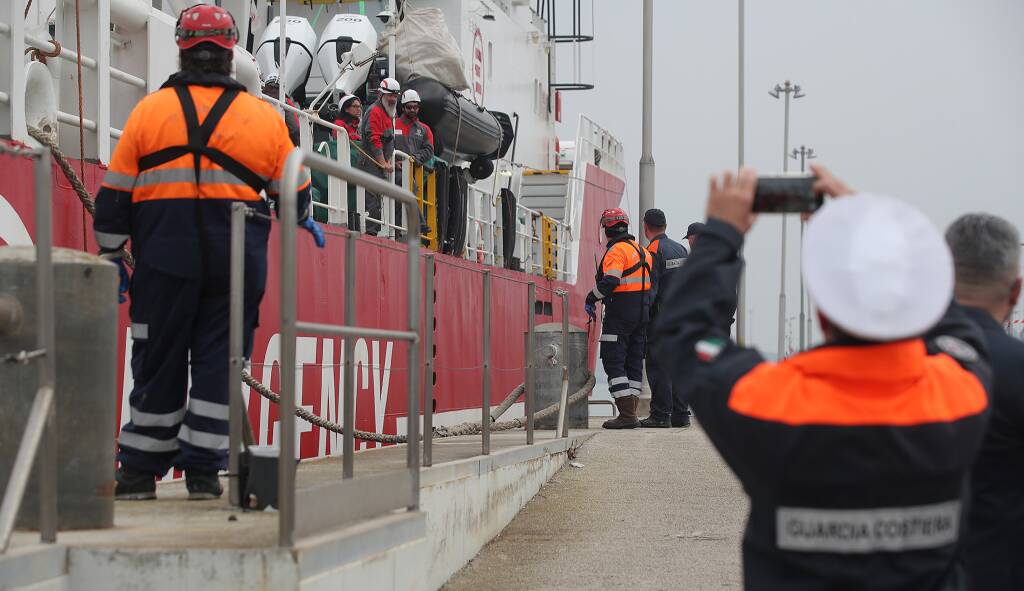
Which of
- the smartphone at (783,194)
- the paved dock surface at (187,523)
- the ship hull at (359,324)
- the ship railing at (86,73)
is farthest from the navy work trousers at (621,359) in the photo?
A: the smartphone at (783,194)

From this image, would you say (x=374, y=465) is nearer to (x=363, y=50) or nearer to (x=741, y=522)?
(x=741, y=522)

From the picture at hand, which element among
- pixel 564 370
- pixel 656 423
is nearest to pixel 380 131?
pixel 564 370

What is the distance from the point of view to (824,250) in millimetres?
2131

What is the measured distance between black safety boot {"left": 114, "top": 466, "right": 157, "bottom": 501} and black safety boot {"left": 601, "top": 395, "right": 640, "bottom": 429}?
842 cm

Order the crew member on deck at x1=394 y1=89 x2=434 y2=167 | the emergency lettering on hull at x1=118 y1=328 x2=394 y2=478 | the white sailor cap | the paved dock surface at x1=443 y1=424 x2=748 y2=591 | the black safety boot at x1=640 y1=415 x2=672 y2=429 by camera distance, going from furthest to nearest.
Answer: the black safety boot at x1=640 y1=415 x2=672 y2=429, the crew member on deck at x1=394 y1=89 x2=434 y2=167, the emergency lettering on hull at x1=118 y1=328 x2=394 y2=478, the paved dock surface at x1=443 y1=424 x2=748 y2=591, the white sailor cap

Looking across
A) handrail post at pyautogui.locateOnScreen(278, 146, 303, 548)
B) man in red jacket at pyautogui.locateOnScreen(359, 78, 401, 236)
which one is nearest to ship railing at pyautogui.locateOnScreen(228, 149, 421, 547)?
handrail post at pyautogui.locateOnScreen(278, 146, 303, 548)

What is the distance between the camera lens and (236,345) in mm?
4801

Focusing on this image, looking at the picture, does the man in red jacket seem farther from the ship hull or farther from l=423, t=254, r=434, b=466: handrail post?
l=423, t=254, r=434, b=466: handrail post

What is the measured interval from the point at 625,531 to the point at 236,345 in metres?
3.24

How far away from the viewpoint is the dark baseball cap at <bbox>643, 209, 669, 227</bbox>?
13766 millimetres

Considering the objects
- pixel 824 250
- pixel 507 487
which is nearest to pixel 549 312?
pixel 507 487

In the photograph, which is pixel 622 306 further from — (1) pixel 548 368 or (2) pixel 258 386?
(2) pixel 258 386

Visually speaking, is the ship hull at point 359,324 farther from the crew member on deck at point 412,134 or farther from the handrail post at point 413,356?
the crew member on deck at point 412,134

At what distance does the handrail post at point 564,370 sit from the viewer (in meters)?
9.32
